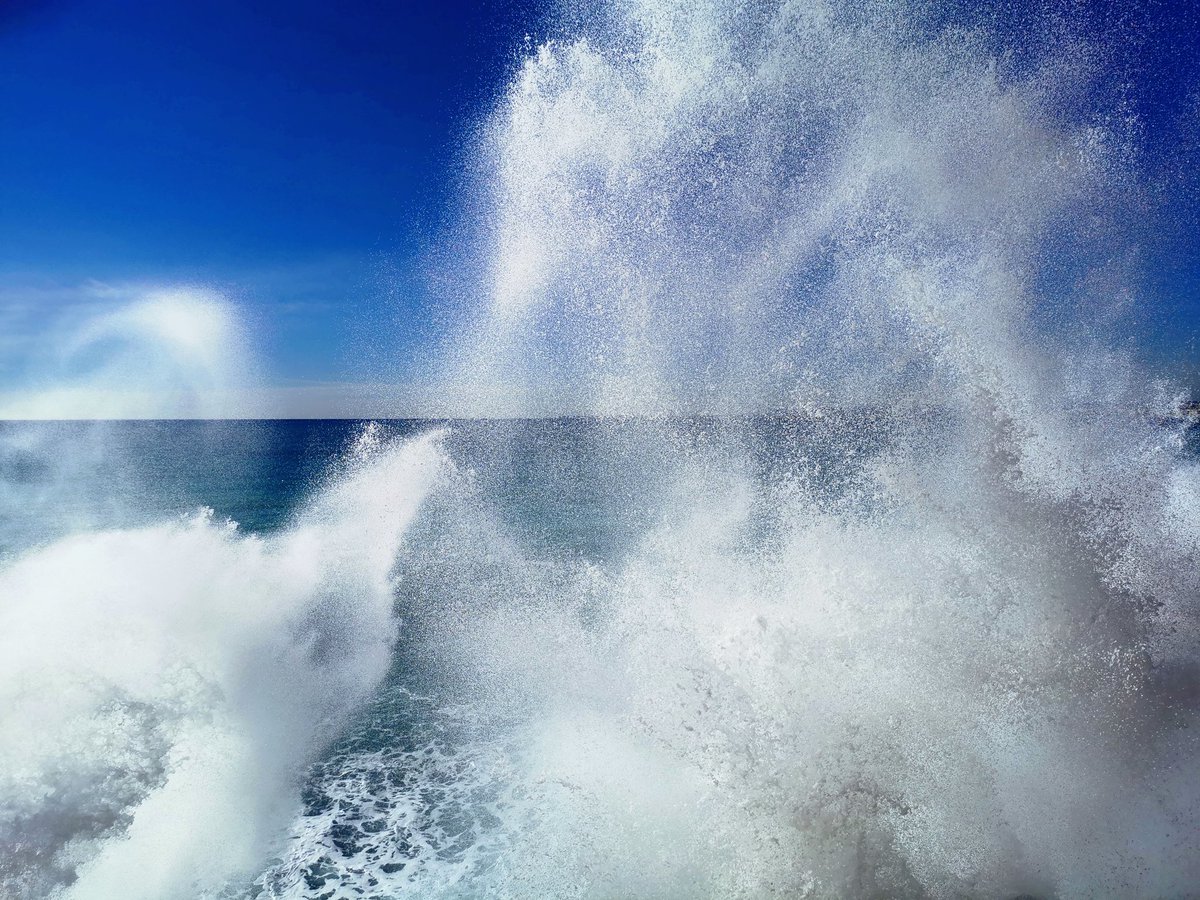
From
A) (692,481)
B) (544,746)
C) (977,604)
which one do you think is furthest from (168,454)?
(977,604)

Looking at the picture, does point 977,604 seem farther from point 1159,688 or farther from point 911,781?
point 911,781

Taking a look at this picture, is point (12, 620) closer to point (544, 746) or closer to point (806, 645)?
point (544, 746)

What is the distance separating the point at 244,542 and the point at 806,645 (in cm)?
1160

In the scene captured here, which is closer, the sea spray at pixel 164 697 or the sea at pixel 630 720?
the sea at pixel 630 720

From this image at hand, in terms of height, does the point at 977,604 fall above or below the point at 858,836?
above

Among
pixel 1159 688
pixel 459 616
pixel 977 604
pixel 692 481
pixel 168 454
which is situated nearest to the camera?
pixel 1159 688

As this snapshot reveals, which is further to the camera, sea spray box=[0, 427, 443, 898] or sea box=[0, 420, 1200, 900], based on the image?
sea spray box=[0, 427, 443, 898]

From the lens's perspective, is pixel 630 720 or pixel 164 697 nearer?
pixel 164 697

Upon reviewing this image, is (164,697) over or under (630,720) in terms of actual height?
over

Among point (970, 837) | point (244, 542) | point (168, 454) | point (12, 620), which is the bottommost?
point (970, 837)

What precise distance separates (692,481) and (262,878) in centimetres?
2525

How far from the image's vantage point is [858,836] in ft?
22.7

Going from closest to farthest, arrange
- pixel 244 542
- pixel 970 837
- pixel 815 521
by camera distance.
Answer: pixel 970 837 → pixel 815 521 → pixel 244 542

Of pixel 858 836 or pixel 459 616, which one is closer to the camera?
pixel 858 836
